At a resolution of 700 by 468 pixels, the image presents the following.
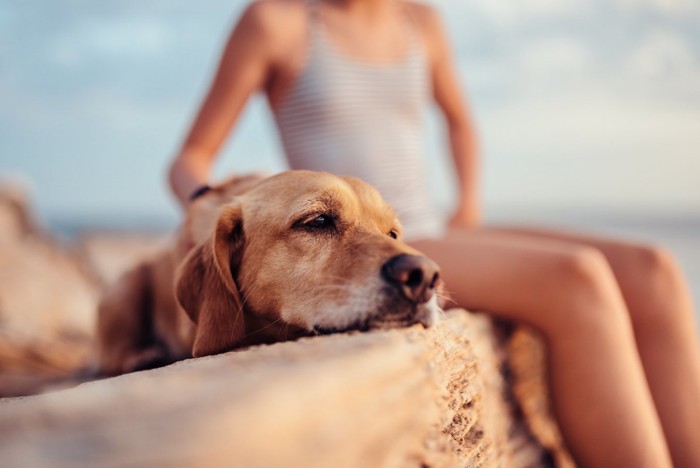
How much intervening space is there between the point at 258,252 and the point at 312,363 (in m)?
1.16

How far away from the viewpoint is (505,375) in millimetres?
2436

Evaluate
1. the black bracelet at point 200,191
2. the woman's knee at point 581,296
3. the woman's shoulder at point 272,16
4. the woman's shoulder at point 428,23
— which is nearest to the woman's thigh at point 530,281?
the woman's knee at point 581,296

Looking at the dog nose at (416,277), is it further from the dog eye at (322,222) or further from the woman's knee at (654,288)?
the woman's knee at (654,288)

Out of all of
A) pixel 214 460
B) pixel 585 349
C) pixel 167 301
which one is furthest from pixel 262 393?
pixel 167 301

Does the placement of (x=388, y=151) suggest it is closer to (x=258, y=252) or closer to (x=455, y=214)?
(x=455, y=214)

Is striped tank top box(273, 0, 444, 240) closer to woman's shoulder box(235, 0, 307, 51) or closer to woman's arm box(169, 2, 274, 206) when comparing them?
woman's shoulder box(235, 0, 307, 51)

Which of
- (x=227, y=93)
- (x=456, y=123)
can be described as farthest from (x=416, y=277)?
(x=456, y=123)

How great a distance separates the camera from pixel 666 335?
2.52m

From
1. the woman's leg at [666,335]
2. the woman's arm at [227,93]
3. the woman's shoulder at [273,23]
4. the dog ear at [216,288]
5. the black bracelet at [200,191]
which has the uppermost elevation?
the woman's shoulder at [273,23]

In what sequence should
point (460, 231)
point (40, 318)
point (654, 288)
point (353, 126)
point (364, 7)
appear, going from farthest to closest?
point (40, 318) < point (364, 7) < point (353, 126) < point (460, 231) < point (654, 288)

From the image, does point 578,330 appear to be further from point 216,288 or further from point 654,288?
point 216,288

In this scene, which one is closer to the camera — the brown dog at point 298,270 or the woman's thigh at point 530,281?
the brown dog at point 298,270

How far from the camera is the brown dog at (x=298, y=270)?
5.91 ft

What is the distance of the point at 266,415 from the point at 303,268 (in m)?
1.17
